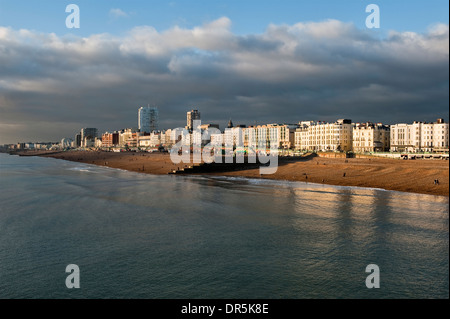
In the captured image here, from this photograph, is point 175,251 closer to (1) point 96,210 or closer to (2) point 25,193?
(1) point 96,210

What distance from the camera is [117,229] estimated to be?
25.3 meters

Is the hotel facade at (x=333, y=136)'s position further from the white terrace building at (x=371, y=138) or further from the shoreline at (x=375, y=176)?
the shoreline at (x=375, y=176)

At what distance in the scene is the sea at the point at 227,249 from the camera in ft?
50.7

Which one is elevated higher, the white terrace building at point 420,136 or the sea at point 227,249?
the white terrace building at point 420,136

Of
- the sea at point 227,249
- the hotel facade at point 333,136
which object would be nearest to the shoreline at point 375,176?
the sea at point 227,249

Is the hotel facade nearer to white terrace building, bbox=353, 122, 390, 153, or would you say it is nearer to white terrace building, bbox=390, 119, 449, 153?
white terrace building, bbox=353, 122, 390, 153

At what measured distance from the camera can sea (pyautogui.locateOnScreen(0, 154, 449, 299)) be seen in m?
15.5

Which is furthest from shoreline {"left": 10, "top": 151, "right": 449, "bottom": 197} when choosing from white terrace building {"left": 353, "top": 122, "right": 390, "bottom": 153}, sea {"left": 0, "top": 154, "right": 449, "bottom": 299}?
white terrace building {"left": 353, "top": 122, "right": 390, "bottom": 153}

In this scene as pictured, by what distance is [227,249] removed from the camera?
2064 centimetres

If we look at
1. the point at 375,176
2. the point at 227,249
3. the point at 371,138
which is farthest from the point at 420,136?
the point at 227,249

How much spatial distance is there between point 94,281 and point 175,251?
5.23 meters

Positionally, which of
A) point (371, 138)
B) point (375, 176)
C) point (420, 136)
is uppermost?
point (420, 136)

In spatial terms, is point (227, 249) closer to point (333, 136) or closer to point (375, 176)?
point (375, 176)
